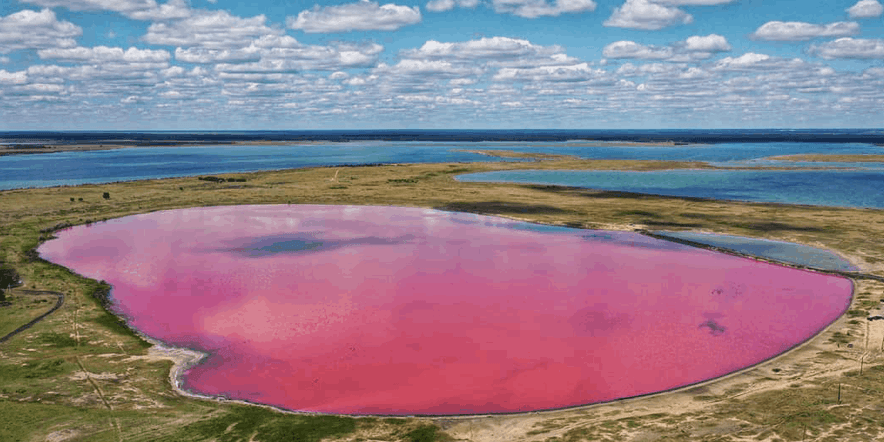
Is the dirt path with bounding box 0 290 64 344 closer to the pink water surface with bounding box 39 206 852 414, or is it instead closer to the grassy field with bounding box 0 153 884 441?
the grassy field with bounding box 0 153 884 441

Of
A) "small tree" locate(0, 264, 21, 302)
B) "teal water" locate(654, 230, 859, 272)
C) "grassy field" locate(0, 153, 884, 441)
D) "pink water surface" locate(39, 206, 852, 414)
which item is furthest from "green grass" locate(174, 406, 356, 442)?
"teal water" locate(654, 230, 859, 272)

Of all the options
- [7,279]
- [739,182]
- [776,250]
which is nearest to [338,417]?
[7,279]

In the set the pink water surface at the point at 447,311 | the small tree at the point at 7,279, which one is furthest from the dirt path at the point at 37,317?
the pink water surface at the point at 447,311

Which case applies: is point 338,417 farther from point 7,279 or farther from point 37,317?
point 7,279

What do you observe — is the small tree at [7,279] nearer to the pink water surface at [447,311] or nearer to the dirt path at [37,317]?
the dirt path at [37,317]

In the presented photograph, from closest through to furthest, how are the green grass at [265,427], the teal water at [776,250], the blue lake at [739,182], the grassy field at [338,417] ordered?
1. the green grass at [265,427]
2. the grassy field at [338,417]
3. the teal water at [776,250]
4. the blue lake at [739,182]

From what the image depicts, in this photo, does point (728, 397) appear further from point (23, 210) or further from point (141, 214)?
point (23, 210)

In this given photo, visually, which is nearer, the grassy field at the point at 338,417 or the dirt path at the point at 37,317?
the grassy field at the point at 338,417
